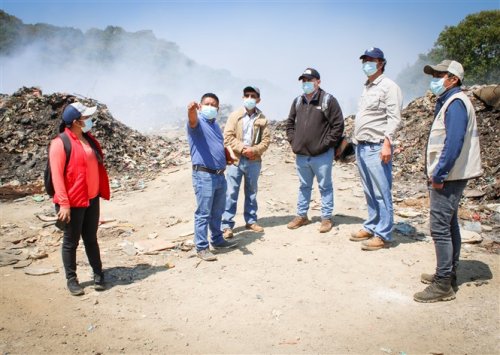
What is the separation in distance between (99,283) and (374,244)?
3109mm

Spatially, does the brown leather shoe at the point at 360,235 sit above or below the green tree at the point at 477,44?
below

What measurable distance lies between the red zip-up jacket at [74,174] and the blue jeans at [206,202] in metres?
1.11

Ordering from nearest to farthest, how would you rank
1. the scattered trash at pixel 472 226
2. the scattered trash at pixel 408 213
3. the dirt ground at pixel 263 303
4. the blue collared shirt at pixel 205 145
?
the dirt ground at pixel 263 303, the blue collared shirt at pixel 205 145, the scattered trash at pixel 472 226, the scattered trash at pixel 408 213

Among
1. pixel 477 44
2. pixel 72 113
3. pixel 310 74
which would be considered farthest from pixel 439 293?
pixel 477 44

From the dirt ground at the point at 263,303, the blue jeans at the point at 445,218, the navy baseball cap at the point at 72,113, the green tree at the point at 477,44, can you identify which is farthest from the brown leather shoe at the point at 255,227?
the green tree at the point at 477,44

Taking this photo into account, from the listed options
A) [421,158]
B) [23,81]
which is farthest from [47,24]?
[421,158]

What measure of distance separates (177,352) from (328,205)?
2960 mm

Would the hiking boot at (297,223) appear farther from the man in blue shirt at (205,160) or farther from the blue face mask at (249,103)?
the blue face mask at (249,103)

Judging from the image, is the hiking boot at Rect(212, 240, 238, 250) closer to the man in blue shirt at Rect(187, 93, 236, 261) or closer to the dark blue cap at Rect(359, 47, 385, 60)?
the man in blue shirt at Rect(187, 93, 236, 261)

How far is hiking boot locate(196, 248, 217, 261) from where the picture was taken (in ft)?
14.1

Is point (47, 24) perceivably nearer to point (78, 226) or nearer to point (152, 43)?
point (152, 43)

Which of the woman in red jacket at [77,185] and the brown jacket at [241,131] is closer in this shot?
the woman in red jacket at [77,185]

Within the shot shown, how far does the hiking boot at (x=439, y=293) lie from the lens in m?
3.28

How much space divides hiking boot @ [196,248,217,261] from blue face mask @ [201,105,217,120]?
158cm
